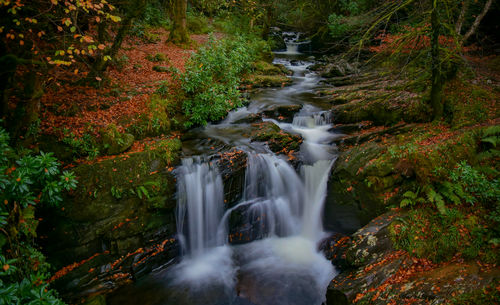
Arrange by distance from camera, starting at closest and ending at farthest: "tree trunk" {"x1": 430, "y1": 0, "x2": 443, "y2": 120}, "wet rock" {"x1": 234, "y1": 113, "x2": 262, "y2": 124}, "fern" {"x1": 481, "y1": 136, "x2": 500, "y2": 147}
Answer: "fern" {"x1": 481, "y1": 136, "x2": 500, "y2": 147} < "tree trunk" {"x1": 430, "y1": 0, "x2": 443, "y2": 120} < "wet rock" {"x1": 234, "y1": 113, "x2": 262, "y2": 124}

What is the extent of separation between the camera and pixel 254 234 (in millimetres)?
7332

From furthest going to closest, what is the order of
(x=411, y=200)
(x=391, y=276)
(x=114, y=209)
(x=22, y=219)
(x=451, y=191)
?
(x=114, y=209), (x=411, y=200), (x=451, y=191), (x=391, y=276), (x=22, y=219)

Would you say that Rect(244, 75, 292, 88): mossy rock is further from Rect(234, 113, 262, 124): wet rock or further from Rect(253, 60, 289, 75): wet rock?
Rect(234, 113, 262, 124): wet rock

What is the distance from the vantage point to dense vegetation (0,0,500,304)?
438cm

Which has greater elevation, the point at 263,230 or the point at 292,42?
the point at 292,42

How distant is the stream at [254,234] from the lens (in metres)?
5.84

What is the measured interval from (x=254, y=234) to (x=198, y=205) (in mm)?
1767

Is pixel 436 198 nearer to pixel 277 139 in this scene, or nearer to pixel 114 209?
pixel 277 139

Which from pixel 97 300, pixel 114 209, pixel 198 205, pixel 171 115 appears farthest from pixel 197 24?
pixel 97 300

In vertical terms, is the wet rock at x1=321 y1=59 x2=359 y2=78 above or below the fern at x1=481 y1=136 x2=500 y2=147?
above

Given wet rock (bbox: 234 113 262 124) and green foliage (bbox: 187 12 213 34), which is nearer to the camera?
wet rock (bbox: 234 113 262 124)

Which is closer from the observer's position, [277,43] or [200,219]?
[200,219]

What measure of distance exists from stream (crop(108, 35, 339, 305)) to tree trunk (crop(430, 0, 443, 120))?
311 cm

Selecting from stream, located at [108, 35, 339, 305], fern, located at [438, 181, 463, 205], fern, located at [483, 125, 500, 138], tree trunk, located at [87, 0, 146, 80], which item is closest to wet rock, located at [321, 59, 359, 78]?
stream, located at [108, 35, 339, 305]
